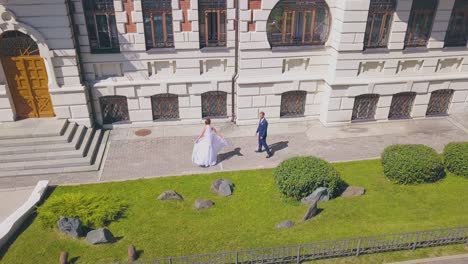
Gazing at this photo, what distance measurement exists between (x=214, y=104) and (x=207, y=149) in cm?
373

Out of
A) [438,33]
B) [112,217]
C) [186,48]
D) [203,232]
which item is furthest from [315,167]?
[438,33]

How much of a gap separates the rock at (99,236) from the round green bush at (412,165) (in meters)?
9.02

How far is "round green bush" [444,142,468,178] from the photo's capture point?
42.4ft

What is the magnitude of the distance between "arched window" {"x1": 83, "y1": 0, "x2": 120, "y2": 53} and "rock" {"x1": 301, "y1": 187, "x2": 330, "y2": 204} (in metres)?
9.60

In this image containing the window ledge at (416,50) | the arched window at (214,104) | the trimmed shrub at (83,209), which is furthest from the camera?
the arched window at (214,104)

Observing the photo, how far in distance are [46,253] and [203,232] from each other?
4.17m

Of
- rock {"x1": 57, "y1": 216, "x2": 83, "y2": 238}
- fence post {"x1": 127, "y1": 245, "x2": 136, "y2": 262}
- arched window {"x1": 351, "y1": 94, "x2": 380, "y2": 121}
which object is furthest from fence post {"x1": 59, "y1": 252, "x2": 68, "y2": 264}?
arched window {"x1": 351, "y1": 94, "x2": 380, "y2": 121}

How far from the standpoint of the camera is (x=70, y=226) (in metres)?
10.5

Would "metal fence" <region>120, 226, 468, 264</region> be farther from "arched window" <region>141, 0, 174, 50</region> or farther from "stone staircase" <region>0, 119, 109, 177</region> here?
"arched window" <region>141, 0, 174, 50</region>

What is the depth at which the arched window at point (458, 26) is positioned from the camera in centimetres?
1608

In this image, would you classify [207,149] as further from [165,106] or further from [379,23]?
[379,23]

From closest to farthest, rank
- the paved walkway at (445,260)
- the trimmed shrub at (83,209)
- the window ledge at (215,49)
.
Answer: the paved walkway at (445,260) → the trimmed shrub at (83,209) → the window ledge at (215,49)

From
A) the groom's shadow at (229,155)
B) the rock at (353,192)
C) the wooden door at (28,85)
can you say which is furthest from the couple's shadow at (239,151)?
the wooden door at (28,85)

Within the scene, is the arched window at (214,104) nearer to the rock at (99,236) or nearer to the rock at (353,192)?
the rock at (353,192)
